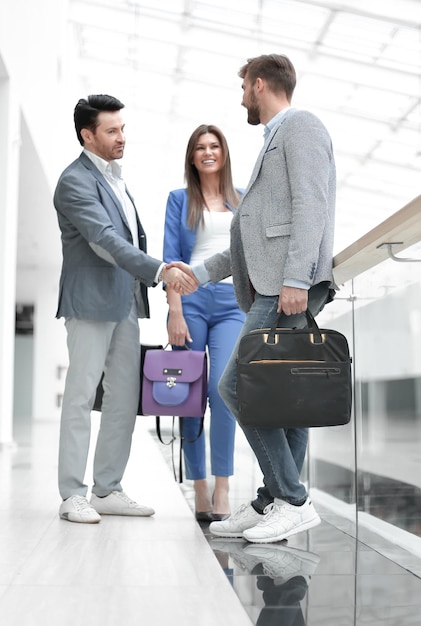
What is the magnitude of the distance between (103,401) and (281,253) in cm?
108

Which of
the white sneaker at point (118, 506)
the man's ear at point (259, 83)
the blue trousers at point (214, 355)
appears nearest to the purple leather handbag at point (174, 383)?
the blue trousers at point (214, 355)

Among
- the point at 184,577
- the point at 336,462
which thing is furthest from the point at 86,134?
the point at 184,577

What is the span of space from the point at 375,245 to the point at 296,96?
41.8 feet

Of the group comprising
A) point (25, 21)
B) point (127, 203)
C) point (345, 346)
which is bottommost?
point (345, 346)

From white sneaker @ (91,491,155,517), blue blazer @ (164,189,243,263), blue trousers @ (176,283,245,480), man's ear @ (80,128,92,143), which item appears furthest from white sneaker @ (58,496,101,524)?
man's ear @ (80,128,92,143)

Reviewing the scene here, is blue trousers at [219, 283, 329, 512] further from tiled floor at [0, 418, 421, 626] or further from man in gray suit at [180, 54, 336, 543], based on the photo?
tiled floor at [0, 418, 421, 626]

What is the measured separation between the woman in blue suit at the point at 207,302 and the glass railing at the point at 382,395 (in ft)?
1.34

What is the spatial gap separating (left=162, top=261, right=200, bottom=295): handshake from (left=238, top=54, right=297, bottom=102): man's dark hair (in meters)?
0.71

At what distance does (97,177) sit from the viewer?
3.01m

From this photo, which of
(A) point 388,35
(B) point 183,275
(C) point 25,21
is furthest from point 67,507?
(A) point 388,35

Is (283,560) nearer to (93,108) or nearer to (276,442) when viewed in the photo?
(276,442)

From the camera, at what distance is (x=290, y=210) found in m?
2.33

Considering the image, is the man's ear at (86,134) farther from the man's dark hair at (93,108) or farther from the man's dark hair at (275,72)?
the man's dark hair at (275,72)

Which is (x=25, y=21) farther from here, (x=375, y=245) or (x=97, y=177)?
(x=375, y=245)
